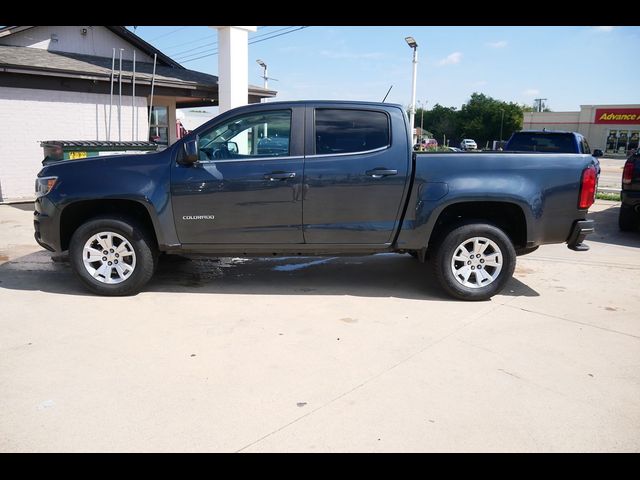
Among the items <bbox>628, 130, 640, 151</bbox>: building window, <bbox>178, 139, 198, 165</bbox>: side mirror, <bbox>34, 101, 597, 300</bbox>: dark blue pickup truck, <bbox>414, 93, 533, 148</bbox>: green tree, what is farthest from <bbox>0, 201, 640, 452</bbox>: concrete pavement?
<bbox>414, 93, 533, 148</bbox>: green tree

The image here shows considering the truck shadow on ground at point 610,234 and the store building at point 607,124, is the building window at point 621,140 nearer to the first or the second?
the store building at point 607,124

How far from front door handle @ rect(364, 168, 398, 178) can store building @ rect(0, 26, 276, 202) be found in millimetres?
8919

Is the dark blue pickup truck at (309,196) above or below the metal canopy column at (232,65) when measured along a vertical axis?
below

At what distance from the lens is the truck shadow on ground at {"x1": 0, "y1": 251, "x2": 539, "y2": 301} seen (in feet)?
18.2

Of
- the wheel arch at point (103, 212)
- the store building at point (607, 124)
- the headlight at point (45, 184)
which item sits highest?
the store building at point (607, 124)

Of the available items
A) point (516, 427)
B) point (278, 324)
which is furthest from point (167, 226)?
point (516, 427)

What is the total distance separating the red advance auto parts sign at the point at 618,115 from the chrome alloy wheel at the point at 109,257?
193 feet

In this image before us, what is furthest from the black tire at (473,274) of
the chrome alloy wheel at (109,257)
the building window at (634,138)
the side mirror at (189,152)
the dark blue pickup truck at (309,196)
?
the building window at (634,138)

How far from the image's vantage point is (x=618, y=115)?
174ft

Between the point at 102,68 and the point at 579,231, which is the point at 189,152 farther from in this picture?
the point at 102,68

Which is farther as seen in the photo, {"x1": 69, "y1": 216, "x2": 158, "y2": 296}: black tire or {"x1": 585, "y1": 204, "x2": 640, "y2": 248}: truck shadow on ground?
{"x1": 585, "y1": 204, "x2": 640, "y2": 248}: truck shadow on ground

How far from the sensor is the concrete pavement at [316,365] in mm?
2861

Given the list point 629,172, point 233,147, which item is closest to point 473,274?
point 233,147

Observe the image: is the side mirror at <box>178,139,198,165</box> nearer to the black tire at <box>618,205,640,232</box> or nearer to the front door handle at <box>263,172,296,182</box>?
the front door handle at <box>263,172,296,182</box>
